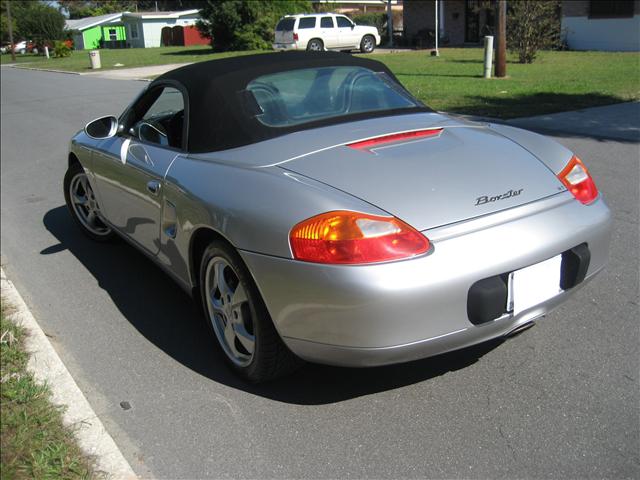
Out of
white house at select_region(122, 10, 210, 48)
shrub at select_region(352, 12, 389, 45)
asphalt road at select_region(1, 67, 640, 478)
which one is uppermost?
white house at select_region(122, 10, 210, 48)

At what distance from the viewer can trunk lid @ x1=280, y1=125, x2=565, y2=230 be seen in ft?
9.20

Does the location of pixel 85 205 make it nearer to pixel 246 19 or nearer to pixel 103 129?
pixel 103 129

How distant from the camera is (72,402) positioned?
3234mm

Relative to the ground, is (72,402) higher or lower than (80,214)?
lower

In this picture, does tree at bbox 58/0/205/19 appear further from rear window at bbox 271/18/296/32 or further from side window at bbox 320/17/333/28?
side window at bbox 320/17/333/28

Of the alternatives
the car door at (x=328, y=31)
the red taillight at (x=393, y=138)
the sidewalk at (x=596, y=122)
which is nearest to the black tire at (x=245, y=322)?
the red taillight at (x=393, y=138)

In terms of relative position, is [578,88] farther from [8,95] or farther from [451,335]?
[8,95]

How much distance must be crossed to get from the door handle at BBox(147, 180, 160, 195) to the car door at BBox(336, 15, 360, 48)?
28398 millimetres

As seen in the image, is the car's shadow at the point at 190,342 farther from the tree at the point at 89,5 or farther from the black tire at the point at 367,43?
the tree at the point at 89,5

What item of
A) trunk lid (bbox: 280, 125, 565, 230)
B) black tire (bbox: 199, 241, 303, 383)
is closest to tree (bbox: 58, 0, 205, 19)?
black tire (bbox: 199, 241, 303, 383)

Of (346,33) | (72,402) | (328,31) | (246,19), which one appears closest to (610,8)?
(346,33)

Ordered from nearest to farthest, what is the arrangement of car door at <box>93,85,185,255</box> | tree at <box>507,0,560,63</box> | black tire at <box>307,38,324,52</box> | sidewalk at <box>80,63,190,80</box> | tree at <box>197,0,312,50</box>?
car door at <box>93,85,185,255</box>
tree at <box>507,0,560,63</box>
sidewalk at <box>80,63,190,80</box>
black tire at <box>307,38,324,52</box>
tree at <box>197,0,312,50</box>

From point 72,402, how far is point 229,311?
86 cm

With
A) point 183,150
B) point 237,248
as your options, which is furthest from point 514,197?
point 183,150
